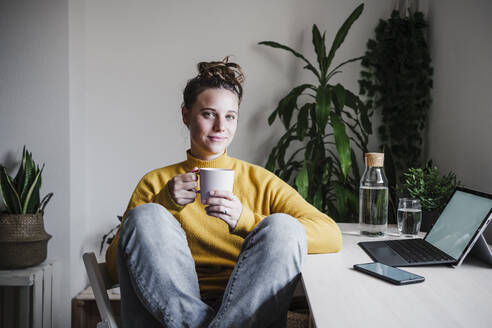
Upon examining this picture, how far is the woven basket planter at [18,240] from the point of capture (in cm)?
205

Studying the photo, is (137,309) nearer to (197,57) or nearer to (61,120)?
(61,120)

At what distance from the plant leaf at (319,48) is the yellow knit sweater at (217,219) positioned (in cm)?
118

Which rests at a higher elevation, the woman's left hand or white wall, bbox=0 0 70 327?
white wall, bbox=0 0 70 327

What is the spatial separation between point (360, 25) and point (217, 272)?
75.3 inches

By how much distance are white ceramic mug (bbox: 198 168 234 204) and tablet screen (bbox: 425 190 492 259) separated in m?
0.61

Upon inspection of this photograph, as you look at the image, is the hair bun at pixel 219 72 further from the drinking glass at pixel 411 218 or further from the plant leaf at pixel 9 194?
the plant leaf at pixel 9 194

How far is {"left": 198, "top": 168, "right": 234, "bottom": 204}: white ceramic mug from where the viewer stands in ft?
3.26

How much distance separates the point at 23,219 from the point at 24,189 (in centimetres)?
16

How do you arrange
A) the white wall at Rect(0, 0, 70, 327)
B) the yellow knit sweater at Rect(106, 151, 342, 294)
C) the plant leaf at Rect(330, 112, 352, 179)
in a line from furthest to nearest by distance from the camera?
the white wall at Rect(0, 0, 70, 327), the plant leaf at Rect(330, 112, 352, 179), the yellow knit sweater at Rect(106, 151, 342, 294)

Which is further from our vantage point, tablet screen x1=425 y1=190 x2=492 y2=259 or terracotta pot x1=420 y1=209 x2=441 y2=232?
terracotta pot x1=420 y1=209 x2=441 y2=232

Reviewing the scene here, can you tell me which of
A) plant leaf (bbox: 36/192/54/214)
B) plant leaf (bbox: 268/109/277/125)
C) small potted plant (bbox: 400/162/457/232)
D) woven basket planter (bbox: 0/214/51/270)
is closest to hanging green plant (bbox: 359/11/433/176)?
plant leaf (bbox: 268/109/277/125)

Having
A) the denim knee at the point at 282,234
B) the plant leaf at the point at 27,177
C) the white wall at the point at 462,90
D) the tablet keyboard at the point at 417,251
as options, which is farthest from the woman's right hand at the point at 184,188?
the plant leaf at the point at 27,177

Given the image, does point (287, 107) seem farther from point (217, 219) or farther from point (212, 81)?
point (217, 219)

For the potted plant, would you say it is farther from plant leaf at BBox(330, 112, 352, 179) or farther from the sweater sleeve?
plant leaf at BBox(330, 112, 352, 179)
